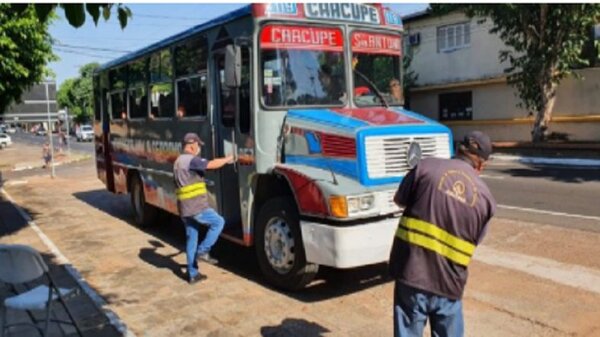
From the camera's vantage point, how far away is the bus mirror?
19.3 feet

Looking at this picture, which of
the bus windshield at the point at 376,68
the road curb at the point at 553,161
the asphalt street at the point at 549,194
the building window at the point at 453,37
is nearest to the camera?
the bus windshield at the point at 376,68

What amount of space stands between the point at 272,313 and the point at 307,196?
1173mm

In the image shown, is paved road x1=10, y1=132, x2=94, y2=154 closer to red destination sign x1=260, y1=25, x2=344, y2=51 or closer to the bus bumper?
red destination sign x1=260, y1=25, x2=344, y2=51

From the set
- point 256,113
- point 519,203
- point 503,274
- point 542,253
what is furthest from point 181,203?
point 519,203

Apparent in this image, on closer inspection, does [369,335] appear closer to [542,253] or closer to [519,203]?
[542,253]

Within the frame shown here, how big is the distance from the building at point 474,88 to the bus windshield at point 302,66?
62.4 ft

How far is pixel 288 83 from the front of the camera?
20.1 ft

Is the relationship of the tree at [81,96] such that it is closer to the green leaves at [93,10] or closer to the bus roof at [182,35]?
the bus roof at [182,35]

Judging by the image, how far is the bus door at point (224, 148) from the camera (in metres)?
6.80

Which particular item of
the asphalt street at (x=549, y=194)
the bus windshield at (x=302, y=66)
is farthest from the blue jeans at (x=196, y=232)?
the asphalt street at (x=549, y=194)

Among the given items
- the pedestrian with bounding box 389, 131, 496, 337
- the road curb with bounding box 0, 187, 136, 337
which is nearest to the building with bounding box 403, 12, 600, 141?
the road curb with bounding box 0, 187, 136, 337

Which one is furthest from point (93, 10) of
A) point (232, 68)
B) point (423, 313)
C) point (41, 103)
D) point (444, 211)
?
point (41, 103)

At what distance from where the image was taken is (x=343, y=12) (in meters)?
6.37

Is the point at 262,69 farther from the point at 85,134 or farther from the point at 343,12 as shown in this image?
the point at 85,134
